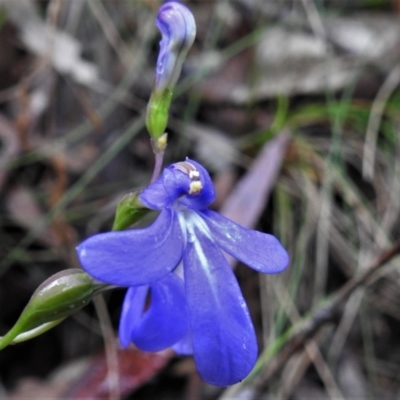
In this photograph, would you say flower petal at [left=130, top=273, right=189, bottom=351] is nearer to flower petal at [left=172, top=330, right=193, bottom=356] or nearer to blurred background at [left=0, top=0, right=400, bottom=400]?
flower petal at [left=172, top=330, right=193, bottom=356]

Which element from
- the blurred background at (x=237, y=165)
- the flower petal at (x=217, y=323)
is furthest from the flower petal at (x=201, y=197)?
the blurred background at (x=237, y=165)

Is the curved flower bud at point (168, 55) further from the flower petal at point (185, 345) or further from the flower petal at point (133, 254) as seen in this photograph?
the flower petal at point (185, 345)

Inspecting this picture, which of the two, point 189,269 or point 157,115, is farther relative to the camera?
point 157,115

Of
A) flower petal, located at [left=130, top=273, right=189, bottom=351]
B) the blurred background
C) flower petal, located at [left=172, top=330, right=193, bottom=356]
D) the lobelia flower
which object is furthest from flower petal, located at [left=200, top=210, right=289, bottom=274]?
the blurred background

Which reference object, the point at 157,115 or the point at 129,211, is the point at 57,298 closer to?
the point at 129,211

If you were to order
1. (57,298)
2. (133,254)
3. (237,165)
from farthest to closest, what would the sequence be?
(237,165)
(57,298)
(133,254)

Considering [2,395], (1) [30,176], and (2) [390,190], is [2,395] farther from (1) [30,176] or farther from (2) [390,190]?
(2) [390,190]

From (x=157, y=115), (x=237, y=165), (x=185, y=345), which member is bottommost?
(x=237, y=165)

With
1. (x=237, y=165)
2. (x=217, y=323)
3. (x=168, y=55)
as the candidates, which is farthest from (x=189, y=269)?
(x=237, y=165)
